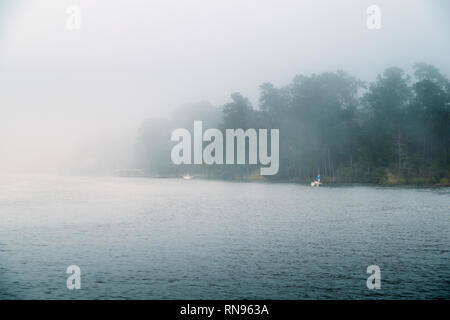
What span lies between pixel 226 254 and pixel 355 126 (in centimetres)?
10265

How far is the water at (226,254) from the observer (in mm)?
18297

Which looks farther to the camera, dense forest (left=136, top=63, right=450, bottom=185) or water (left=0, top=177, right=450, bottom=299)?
dense forest (left=136, top=63, right=450, bottom=185)

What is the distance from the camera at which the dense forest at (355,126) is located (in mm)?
104625

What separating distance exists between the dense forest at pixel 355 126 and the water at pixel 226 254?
2587 inches

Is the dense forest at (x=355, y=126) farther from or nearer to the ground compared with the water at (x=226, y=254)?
farther from the ground

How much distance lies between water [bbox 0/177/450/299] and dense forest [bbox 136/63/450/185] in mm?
65708

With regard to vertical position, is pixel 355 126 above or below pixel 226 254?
above

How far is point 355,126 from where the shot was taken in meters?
120

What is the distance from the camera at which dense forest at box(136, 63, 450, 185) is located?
343 ft

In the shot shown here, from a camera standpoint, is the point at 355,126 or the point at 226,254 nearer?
the point at 226,254

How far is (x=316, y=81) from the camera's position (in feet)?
433

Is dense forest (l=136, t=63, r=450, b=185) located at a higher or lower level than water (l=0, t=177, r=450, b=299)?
higher

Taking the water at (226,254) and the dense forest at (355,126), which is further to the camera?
the dense forest at (355,126)

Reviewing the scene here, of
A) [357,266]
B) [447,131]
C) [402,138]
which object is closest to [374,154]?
[402,138]
